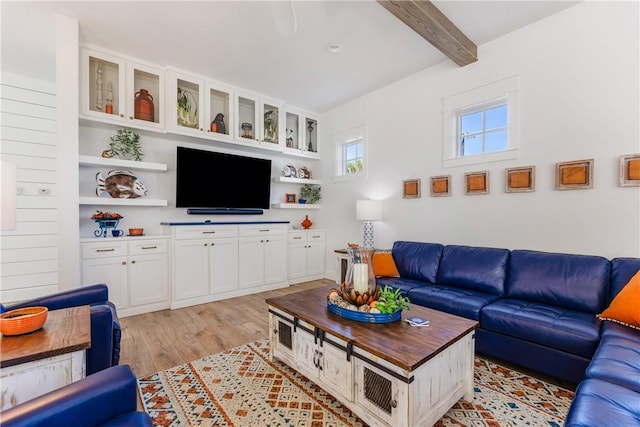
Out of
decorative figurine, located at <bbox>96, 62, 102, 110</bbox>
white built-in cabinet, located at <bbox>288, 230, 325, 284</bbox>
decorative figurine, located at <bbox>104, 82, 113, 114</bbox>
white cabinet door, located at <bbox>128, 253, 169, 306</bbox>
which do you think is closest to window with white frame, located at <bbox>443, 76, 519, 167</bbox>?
white built-in cabinet, located at <bbox>288, 230, 325, 284</bbox>

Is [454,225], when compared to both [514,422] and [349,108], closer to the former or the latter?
[514,422]

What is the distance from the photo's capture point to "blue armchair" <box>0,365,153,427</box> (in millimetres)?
833

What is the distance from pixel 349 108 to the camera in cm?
468

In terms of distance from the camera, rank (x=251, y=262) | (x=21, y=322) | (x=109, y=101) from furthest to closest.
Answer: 1. (x=251, y=262)
2. (x=109, y=101)
3. (x=21, y=322)

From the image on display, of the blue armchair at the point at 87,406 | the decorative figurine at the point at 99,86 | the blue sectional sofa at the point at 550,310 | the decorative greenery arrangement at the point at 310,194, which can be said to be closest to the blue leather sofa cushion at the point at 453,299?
the blue sectional sofa at the point at 550,310

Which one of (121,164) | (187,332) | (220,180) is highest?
(121,164)

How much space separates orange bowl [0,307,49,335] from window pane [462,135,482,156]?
147 inches

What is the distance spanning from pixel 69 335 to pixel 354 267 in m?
1.49

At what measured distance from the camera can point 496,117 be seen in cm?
313

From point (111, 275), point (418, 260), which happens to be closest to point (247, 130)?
point (111, 275)

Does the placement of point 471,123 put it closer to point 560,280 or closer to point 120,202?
point 560,280

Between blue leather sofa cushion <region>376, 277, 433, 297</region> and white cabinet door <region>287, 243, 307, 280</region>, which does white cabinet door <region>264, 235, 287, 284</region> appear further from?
blue leather sofa cushion <region>376, 277, 433, 297</region>

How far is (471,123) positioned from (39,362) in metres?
3.96

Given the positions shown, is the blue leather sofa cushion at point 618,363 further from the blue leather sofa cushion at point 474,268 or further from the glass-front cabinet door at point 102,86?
the glass-front cabinet door at point 102,86
